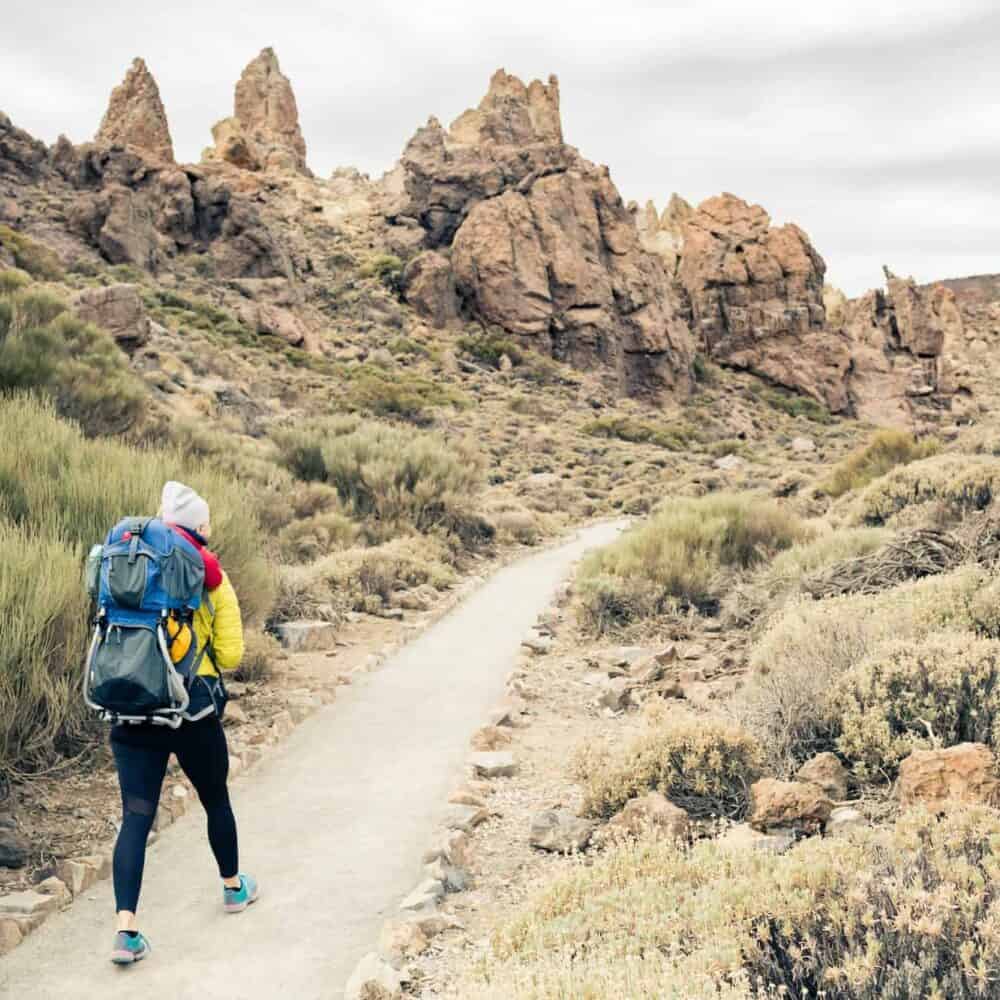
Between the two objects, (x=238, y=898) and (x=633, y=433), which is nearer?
(x=238, y=898)

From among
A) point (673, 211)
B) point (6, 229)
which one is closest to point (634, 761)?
point (6, 229)

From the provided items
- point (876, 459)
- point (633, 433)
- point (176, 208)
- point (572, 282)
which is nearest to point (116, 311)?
point (876, 459)

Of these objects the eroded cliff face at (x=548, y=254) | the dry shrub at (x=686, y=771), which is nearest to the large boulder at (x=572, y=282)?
the eroded cliff face at (x=548, y=254)

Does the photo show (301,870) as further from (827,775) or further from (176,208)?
(176,208)

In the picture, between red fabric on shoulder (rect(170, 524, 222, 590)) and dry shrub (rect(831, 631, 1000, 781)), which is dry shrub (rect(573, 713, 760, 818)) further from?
red fabric on shoulder (rect(170, 524, 222, 590))

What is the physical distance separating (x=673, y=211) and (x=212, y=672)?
9562cm

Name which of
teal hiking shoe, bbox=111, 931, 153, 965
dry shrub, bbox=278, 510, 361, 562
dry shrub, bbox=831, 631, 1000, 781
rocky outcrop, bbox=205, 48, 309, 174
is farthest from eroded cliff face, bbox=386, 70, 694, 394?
teal hiking shoe, bbox=111, 931, 153, 965

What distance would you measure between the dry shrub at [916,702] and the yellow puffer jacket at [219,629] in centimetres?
319

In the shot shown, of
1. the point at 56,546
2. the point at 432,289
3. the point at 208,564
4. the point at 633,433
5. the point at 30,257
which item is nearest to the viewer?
the point at 208,564

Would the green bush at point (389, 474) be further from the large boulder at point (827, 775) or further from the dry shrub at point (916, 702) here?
the large boulder at point (827, 775)

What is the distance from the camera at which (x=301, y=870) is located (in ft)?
15.5

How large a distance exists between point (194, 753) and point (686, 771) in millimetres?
2497

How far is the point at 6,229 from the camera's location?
34.1 m

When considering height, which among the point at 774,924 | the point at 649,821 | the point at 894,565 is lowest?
the point at 649,821
